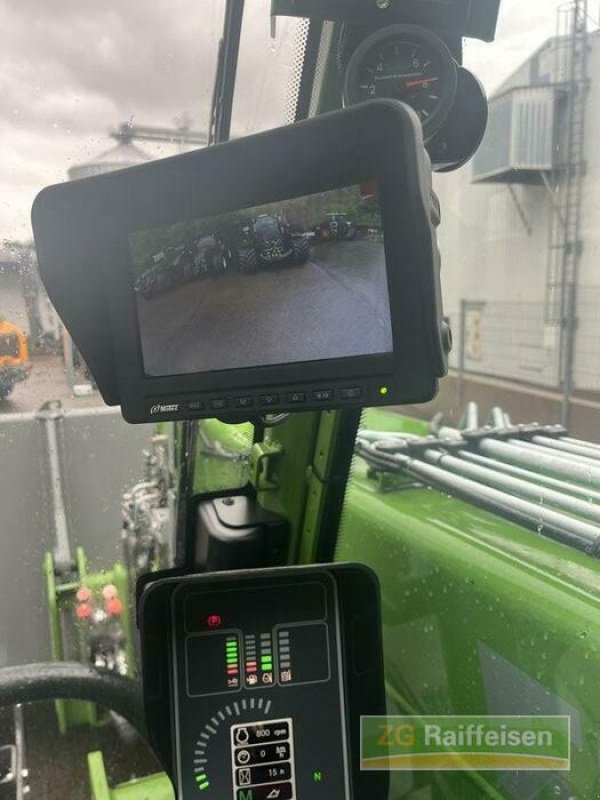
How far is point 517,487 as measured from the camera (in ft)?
5.14

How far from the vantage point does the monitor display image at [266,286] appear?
0.85 m

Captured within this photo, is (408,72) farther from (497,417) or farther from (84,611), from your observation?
(84,611)

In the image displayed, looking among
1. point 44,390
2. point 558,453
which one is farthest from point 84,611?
point 558,453

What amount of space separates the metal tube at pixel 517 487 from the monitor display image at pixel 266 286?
80cm

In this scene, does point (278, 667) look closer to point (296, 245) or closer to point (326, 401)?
point (326, 401)

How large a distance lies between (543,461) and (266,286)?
41.1 inches

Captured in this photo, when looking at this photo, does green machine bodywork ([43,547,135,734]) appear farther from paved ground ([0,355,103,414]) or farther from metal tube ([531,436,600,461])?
metal tube ([531,436,600,461])

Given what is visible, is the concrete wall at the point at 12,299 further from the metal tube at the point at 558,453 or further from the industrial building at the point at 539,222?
the metal tube at the point at 558,453

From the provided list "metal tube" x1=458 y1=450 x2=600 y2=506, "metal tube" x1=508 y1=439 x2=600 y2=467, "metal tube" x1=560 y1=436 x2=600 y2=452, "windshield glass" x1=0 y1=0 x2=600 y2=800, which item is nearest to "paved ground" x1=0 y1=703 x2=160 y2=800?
"windshield glass" x1=0 y1=0 x2=600 y2=800

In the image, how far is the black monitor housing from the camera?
2.61 ft

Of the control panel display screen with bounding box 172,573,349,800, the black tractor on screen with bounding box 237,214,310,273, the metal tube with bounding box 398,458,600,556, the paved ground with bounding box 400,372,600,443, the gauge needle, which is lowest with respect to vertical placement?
the control panel display screen with bounding box 172,573,349,800

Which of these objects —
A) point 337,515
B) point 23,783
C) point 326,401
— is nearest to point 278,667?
point 337,515

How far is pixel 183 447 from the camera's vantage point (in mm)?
1749

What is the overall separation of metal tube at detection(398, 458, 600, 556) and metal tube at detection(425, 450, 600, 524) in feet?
0.08
